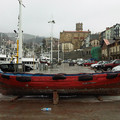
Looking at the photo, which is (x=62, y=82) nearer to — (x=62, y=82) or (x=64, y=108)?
(x=62, y=82)

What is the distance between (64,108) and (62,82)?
4.42 feet

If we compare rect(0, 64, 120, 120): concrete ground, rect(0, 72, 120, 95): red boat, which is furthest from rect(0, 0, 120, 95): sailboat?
rect(0, 64, 120, 120): concrete ground

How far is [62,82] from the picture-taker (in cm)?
730

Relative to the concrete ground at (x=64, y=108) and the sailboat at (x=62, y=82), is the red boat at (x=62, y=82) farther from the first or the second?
the concrete ground at (x=64, y=108)

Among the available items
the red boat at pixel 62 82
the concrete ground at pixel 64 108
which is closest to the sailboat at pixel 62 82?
the red boat at pixel 62 82

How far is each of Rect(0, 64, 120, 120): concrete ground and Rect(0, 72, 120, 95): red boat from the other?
20.6 inches

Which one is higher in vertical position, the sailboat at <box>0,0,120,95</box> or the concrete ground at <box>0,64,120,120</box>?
the sailboat at <box>0,0,120,95</box>

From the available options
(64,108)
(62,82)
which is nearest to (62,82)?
(62,82)

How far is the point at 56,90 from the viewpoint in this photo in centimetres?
740

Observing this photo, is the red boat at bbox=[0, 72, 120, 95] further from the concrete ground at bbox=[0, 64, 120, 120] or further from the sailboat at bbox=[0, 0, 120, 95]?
the concrete ground at bbox=[0, 64, 120, 120]

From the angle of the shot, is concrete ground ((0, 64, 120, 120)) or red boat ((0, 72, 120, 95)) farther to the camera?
red boat ((0, 72, 120, 95))

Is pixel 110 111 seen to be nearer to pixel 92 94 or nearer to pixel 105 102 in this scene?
pixel 105 102

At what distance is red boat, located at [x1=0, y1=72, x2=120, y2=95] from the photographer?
23.9 ft

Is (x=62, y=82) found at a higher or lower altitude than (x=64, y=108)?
higher
